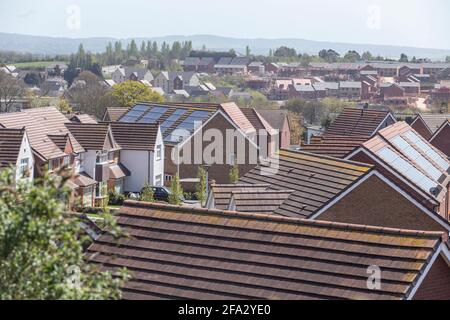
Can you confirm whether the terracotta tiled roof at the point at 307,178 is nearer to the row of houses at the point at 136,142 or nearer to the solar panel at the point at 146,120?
the row of houses at the point at 136,142

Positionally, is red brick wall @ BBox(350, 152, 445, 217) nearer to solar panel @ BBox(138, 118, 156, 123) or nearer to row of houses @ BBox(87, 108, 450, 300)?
row of houses @ BBox(87, 108, 450, 300)

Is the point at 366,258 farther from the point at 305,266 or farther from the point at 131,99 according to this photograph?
the point at 131,99

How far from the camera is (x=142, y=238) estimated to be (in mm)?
14414

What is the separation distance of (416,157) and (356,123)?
13.7 metres

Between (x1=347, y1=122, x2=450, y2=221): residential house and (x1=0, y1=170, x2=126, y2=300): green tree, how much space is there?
14966mm

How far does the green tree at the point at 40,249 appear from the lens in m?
8.54

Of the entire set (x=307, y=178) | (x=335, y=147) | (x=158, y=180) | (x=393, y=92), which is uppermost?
(x=335, y=147)

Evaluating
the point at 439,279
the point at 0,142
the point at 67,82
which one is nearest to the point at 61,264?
the point at 439,279

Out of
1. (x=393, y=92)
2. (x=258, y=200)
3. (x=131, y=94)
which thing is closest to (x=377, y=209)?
(x=258, y=200)

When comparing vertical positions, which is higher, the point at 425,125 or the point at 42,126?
the point at 42,126

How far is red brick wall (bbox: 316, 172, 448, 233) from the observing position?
22.7 metres

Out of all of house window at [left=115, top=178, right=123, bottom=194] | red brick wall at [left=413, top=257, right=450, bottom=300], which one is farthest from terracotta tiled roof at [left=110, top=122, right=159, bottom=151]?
red brick wall at [left=413, top=257, right=450, bottom=300]

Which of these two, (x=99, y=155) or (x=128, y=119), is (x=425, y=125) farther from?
(x=99, y=155)

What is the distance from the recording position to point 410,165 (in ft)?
88.7
